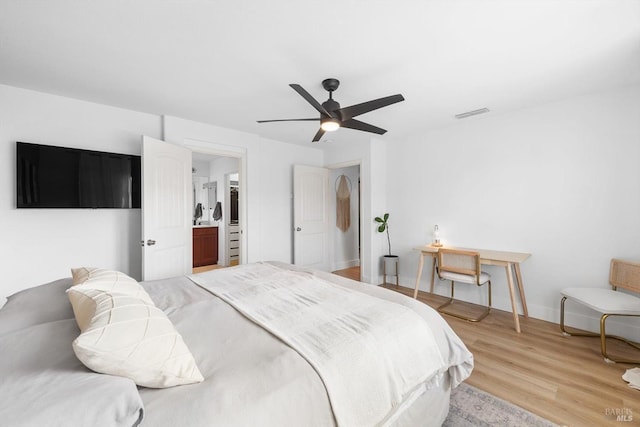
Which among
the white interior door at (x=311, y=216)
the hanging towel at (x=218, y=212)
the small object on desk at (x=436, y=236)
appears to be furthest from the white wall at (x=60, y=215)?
the small object on desk at (x=436, y=236)

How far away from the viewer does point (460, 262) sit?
3.02 m

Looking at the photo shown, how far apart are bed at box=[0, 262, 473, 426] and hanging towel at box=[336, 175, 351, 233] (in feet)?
12.4

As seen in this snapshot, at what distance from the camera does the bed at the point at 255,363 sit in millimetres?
697

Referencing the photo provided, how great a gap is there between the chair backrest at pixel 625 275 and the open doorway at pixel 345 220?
3472 millimetres

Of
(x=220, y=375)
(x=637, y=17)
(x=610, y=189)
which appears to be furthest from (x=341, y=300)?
(x=610, y=189)

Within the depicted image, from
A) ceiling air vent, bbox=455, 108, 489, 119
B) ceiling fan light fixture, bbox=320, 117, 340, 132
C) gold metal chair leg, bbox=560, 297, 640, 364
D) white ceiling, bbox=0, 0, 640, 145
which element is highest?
white ceiling, bbox=0, 0, 640, 145

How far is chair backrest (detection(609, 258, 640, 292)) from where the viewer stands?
230cm

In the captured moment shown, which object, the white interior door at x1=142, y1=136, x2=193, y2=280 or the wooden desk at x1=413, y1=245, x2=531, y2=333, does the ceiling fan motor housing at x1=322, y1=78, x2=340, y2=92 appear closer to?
the white interior door at x1=142, y1=136, x2=193, y2=280

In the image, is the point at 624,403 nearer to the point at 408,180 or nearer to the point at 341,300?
the point at 341,300

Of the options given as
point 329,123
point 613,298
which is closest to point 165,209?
point 329,123

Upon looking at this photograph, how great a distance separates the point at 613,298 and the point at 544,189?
1.21 m

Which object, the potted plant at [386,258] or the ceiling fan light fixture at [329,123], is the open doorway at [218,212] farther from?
the ceiling fan light fixture at [329,123]

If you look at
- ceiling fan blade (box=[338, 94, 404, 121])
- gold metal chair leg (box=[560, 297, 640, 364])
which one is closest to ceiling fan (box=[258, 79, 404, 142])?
ceiling fan blade (box=[338, 94, 404, 121])

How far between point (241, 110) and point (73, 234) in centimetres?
219
